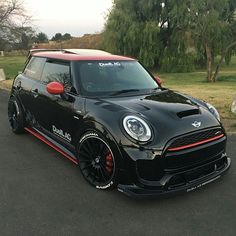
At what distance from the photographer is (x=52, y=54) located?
5.61m

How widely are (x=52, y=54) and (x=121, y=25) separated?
2249 cm

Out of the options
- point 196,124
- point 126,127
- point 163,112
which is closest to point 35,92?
point 126,127

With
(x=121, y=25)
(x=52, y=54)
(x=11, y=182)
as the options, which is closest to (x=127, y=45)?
(x=121, y=25)

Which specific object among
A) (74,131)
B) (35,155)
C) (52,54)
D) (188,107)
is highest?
(52,54)

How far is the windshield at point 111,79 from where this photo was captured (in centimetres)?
461

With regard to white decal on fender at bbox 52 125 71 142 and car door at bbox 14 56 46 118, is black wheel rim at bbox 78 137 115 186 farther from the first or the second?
car door at bbox 14 56 46 118

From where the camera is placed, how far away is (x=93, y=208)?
3643 mm

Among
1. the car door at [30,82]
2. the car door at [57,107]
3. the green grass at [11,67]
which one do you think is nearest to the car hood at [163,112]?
the car door at [57,107]

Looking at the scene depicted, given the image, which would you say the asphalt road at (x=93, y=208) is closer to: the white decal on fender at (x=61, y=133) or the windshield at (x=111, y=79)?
the white decal on fender at (x=61, y=133)

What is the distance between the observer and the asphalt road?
323 centimetres

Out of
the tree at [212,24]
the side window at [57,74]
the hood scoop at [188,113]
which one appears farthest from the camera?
the tree at [212,24]

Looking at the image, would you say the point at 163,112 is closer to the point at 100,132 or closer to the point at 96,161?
the point at 100,132

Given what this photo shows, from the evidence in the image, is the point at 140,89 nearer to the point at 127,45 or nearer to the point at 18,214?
the point at 18,214

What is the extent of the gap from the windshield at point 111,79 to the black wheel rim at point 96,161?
746mm
